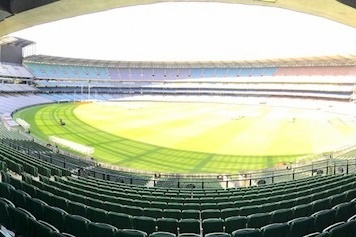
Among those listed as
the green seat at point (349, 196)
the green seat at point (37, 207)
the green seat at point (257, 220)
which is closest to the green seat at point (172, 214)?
the green seat at point (257, 220)

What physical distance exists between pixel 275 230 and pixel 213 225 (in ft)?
4.64

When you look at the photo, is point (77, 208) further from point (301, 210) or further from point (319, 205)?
point (319, 205)

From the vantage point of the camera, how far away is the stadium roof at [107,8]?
6762 mm

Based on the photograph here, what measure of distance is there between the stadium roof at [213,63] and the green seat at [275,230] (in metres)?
60.0

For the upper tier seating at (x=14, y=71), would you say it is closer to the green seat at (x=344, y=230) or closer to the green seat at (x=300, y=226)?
the green seat at (x=300, y=226)

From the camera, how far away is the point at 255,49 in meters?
67.8

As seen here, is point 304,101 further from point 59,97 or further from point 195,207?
point 195,207

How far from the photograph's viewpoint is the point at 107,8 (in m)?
7.78

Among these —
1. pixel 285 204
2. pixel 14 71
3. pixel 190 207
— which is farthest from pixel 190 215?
pixel 14 71

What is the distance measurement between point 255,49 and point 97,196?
63.3 m

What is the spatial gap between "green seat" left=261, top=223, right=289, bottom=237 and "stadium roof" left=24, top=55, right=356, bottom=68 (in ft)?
197

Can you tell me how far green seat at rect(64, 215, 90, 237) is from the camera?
509 centimetres

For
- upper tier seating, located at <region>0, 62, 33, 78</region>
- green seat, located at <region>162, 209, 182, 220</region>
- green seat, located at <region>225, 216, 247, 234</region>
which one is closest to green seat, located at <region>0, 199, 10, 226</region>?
green seat, located at <region>162, 209, 182, 220</region>

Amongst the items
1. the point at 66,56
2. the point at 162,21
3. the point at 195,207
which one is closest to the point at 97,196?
the point at 195,207
